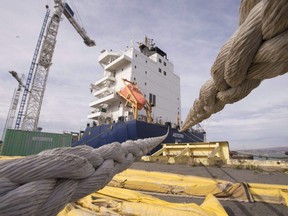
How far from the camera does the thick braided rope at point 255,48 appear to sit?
0.51 metres

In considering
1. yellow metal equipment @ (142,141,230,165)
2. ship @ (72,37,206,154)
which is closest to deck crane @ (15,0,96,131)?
ship @ (72,37,206,154)

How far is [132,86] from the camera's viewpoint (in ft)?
44.2

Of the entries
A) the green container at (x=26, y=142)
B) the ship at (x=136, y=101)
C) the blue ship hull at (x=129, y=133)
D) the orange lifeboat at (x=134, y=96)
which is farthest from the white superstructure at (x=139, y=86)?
the green container at (x=26, y=142)

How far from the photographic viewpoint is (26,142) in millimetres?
12531

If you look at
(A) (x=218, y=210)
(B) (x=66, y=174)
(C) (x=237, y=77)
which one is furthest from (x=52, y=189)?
(A) (x=218, y=210)

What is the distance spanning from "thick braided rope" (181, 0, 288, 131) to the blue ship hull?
33.3ft

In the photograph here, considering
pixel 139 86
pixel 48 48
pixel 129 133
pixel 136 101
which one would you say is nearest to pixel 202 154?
pixel 129 133

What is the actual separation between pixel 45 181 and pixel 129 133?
1054 cm

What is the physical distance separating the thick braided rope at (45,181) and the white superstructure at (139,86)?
13.0 m

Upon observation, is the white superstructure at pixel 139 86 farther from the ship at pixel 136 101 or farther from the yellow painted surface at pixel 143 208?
the yellow painted surface at pixel 143 208

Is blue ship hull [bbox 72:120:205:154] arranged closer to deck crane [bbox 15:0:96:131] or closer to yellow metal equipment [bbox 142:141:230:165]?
yellow metal equipment [bbox 142:141:230:165]

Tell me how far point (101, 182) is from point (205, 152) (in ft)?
26.0

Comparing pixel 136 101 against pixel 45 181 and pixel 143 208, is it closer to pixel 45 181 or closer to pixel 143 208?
pixel 143 208

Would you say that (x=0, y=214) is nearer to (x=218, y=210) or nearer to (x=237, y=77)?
(x=237, y=77)
